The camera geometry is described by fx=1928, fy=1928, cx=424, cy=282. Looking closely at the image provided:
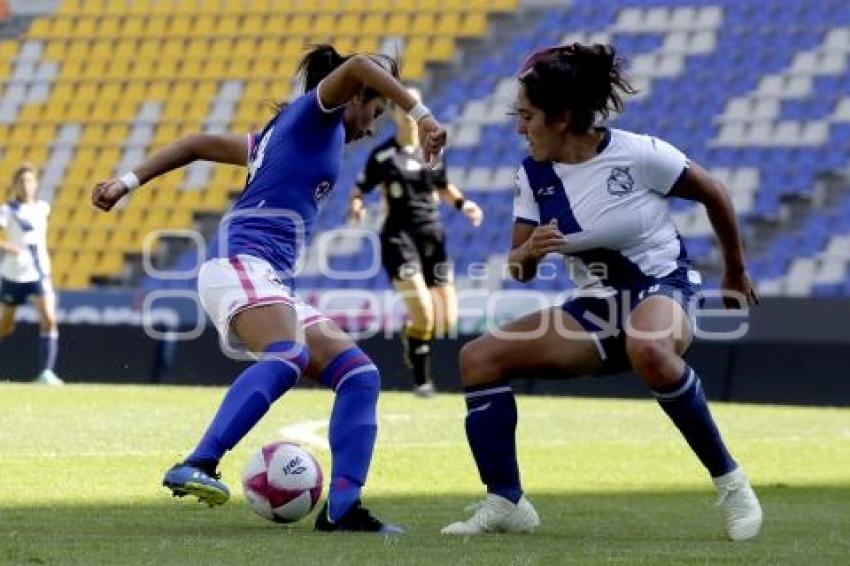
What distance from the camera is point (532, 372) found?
21.6 ft

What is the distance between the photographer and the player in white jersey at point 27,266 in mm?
18328

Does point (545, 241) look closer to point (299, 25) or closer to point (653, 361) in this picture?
point (653, 361)

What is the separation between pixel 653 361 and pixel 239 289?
4.77ft

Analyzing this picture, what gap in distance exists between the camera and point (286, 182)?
6777 millimetres

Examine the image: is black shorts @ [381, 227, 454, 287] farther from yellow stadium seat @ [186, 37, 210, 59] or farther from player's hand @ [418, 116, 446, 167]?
yellow stadium seat @ [186, 37, 210, 59]

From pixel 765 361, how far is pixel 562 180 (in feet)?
38.8

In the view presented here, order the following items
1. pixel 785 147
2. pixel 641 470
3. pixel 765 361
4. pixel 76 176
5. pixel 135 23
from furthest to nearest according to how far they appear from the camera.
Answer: pixel 135 23, pixel 76 176, pixel 785 147, pixel 765 361, pixel 641 470

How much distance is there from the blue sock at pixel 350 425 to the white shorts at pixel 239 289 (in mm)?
221

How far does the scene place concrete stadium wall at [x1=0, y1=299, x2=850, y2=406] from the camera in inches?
704

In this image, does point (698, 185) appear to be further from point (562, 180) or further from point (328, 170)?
point (328, 170)

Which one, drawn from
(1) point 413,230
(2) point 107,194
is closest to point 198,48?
(1) point 413,230

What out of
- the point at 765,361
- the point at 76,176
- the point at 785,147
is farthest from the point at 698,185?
the point at 76,176

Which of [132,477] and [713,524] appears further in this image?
[132,477]

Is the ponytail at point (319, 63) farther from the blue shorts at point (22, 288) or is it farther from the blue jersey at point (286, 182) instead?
the blue shorts at point (22, 288)
